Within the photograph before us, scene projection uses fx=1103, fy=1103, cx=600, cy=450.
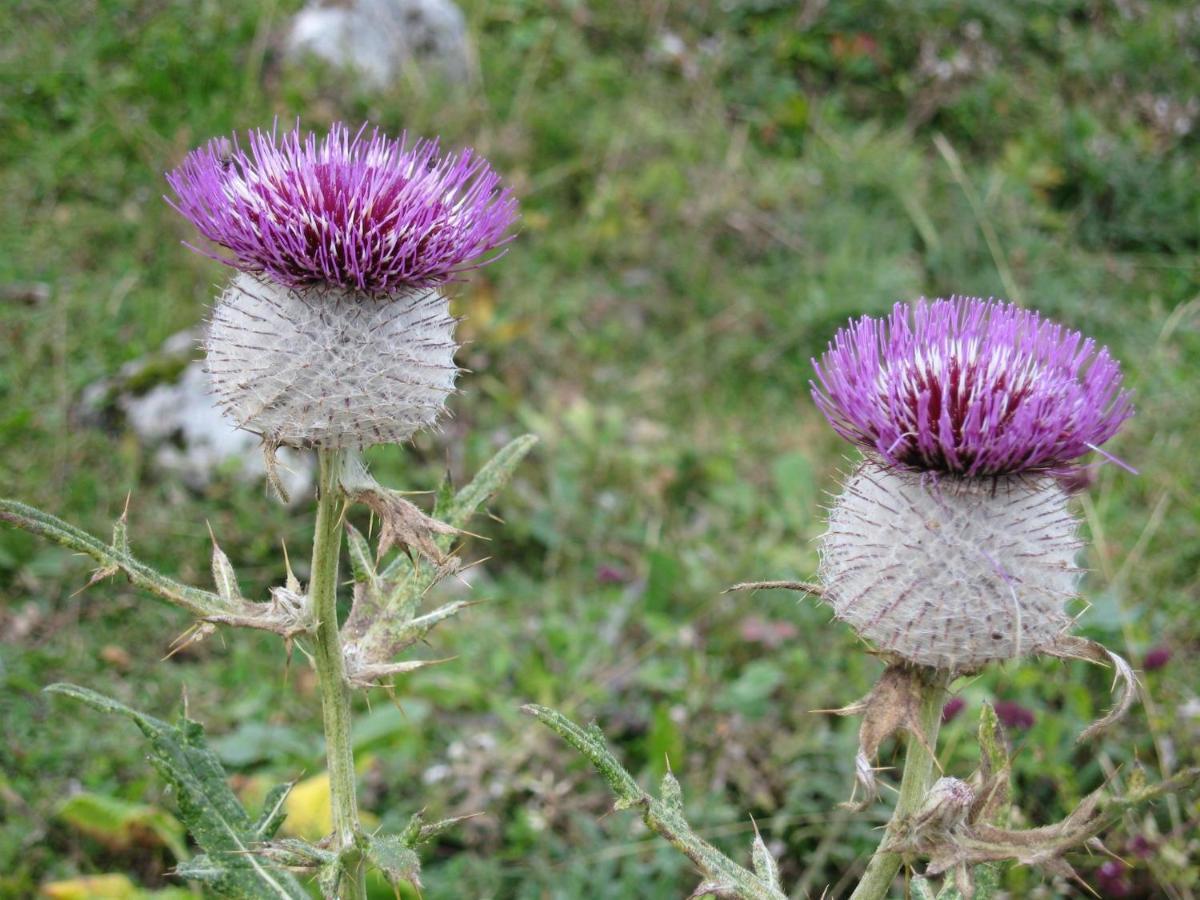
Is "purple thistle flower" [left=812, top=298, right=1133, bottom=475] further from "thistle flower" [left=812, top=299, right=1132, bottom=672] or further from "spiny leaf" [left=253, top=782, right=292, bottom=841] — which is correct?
"spiny leaf" [left=253, top=782, right=292, bottom=841]

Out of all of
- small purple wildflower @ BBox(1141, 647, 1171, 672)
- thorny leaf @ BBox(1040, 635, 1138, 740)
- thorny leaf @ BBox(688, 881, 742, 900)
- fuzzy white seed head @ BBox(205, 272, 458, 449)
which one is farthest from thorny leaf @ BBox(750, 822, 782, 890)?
small purple wildflower @ BBox(1141, 647, 1171, 672)

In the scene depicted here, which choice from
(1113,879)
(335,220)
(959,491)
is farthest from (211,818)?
(1113,879)

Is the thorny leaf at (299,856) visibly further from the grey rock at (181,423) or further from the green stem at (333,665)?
the grey rock at (181,423)

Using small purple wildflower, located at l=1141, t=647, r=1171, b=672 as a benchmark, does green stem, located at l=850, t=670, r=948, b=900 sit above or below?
above

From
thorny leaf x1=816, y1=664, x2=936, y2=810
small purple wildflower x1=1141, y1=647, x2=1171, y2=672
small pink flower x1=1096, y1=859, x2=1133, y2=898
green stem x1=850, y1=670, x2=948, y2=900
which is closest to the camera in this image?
thorny leaf x1=816, y1=664, x2=936, y2=810

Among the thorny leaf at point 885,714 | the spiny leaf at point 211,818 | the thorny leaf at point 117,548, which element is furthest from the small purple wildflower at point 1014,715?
the thorny leaf at point 117,548

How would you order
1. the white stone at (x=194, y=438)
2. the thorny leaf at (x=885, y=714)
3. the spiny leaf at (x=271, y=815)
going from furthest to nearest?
the white stone at (x=194, y=438) < the spiny leaf at (x=271, y=815) < the thorny leaf at (x=885, y=714)

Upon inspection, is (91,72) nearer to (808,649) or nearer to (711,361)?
(711,361)

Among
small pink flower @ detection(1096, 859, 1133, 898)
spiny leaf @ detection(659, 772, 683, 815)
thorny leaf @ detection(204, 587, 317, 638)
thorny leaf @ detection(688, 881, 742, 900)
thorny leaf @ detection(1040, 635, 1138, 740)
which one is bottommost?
small pink flower @ detection(1096, 859, 1133, 898)

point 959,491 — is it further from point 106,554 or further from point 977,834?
point 106,554
